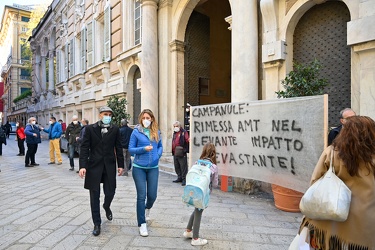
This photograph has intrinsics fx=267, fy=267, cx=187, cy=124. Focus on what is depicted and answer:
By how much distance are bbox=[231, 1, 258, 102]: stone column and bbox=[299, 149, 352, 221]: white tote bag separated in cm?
480

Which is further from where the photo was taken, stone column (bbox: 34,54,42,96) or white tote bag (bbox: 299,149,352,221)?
stone column (bbox: 34,54,42,96)

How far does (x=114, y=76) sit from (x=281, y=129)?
431 inches

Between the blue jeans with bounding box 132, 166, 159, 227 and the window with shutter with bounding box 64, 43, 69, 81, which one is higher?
the window with shutter with bounding box 64, 43, 69, 81

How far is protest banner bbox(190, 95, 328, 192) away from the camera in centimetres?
415

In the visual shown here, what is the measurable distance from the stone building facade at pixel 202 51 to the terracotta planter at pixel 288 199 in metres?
1.93

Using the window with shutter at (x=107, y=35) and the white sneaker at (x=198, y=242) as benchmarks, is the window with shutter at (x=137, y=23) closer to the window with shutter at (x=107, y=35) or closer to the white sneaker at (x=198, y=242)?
the window with shutter at (x=107, y=35)

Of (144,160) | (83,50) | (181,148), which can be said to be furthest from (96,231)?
(83,50)

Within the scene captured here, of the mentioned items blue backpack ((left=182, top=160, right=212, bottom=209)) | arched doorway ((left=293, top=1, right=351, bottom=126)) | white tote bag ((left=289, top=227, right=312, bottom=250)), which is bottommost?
white tote bag ((left=289, top=227, right=312, bottom=250))

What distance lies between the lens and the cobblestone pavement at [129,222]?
11.1 ft

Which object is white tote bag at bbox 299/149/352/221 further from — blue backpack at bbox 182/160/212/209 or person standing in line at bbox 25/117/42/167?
person standing in line at bbox 25/117/42/167

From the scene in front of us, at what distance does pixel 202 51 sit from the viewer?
11500mm

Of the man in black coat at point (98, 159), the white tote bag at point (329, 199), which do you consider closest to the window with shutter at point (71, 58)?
the man in black coat at point (98, 159)

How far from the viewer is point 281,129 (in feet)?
15.3

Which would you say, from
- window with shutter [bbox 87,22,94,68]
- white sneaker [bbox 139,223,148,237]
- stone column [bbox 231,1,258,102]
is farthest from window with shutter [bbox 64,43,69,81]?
white sneaker [bbox 139,223,148,237]
